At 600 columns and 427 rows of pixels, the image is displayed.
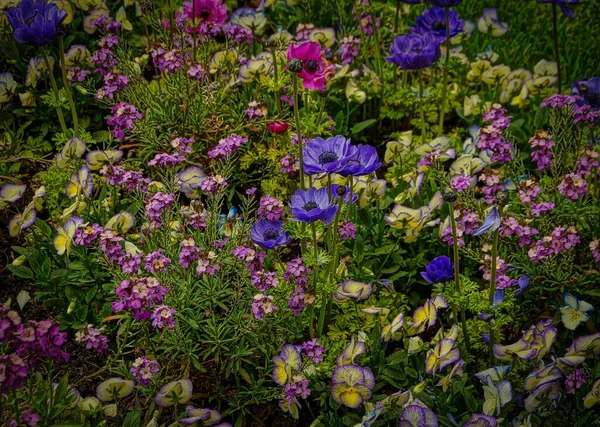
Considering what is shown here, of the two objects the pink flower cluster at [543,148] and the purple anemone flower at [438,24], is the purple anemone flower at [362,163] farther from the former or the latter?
the purple anemone flower at [438,24]

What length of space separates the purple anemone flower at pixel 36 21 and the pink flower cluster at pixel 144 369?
1.11m

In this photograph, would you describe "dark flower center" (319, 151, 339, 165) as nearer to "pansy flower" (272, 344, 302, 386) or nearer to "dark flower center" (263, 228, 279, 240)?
"dark flower center" (263, 228, 279, 240)

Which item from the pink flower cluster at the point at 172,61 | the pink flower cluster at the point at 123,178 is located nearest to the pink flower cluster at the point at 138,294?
the pink flower cluster at the point at 123,178

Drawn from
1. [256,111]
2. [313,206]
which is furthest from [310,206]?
[256,111]

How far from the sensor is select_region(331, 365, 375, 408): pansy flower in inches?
73.6

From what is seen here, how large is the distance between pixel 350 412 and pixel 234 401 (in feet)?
1.06

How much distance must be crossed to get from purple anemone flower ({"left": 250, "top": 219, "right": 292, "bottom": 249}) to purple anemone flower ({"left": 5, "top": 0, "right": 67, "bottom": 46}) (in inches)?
38.0

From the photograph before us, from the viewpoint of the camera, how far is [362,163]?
72.8 inches

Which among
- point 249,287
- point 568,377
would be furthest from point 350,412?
point 568,377

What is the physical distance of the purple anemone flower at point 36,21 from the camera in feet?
7.42

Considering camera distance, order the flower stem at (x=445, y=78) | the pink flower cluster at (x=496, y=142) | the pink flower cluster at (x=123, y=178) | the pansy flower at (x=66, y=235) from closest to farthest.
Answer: the pansy flower at (x=66, y=235)
the pink flower cluster at (x=123, y=178)
the pink flower cluster at (x=496, y=142)
the flower stem at (x=445, y=78)

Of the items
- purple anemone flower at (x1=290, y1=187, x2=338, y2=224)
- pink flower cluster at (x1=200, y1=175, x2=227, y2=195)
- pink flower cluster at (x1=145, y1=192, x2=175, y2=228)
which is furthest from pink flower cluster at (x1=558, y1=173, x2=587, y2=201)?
pink flower cluster at (x1=145, y1=192, x2=175, y2=228)

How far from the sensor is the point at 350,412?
1.98 m

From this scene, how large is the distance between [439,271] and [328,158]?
474 millimetres
